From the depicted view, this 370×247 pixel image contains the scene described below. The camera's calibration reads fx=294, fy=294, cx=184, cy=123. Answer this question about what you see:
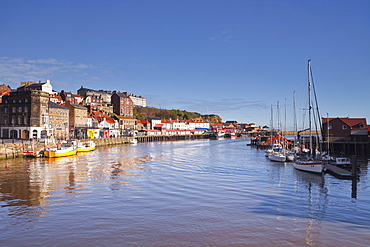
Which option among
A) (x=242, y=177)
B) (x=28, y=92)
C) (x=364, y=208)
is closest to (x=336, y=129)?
(x=242, y=177)

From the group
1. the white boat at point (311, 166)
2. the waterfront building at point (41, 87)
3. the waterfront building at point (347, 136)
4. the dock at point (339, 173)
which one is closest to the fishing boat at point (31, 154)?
the white boat at point (311, 166)

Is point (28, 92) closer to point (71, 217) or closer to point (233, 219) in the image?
point (71, 217)

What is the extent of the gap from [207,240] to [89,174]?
19.1 m

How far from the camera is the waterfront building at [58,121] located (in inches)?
2527

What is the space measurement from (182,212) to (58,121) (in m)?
60.1

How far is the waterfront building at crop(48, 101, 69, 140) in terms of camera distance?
211 feet

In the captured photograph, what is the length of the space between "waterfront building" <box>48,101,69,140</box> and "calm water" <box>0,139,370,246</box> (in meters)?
41.4

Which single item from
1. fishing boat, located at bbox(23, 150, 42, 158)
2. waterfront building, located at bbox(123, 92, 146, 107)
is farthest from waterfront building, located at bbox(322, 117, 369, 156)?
waterfront building, located at bbox(123, 92, 146, 107)

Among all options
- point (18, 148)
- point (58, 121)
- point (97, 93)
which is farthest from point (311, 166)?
point (97, 93)

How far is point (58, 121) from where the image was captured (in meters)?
67.4

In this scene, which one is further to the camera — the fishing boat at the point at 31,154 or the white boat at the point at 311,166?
the fishing boat at the point at 31,154

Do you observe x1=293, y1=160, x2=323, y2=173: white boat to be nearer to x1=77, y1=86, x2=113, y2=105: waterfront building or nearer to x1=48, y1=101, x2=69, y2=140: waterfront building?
x1=48, y1=101, x2=69, y2=140: waterfront building

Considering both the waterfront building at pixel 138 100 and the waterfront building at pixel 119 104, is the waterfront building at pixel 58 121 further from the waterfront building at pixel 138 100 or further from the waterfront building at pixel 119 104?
the waterfront building at pixel 138 100

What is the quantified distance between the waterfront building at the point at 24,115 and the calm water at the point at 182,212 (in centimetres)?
3456
